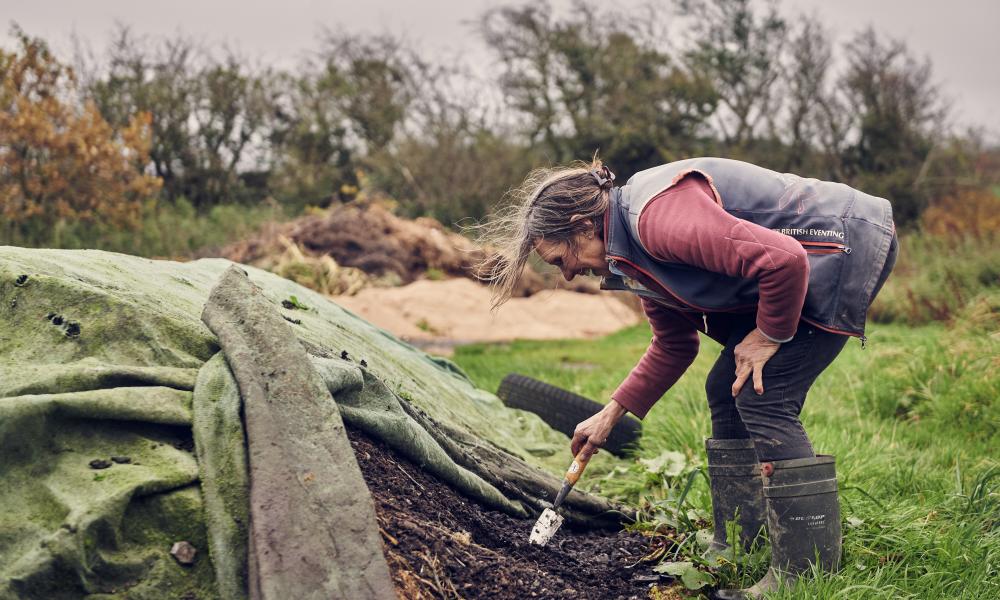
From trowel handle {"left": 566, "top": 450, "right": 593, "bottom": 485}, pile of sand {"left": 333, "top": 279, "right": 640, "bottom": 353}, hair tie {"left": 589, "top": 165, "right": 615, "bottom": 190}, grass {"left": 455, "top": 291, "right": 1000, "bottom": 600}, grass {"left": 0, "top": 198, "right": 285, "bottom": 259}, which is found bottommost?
pile of sand {"left": 333, "top": 279, "right": 640, "bottom": 353}

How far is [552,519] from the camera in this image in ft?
10.1

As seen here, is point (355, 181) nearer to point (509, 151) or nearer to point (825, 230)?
point (509, 151)

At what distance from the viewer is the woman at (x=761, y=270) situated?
97.8 inches

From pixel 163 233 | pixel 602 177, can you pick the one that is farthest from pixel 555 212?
pixel 163 233

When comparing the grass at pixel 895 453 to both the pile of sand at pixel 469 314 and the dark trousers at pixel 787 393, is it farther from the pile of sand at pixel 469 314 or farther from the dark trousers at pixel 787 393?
the pile of sand at pixel 469 314

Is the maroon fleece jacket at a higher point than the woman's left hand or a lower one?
higher

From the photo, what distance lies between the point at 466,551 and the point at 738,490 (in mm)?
1014

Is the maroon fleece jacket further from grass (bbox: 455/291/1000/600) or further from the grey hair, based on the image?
grass (bbox: 455/291/1000/600)

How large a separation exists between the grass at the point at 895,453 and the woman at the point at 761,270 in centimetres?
27

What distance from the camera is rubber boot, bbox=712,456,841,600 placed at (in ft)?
8.49

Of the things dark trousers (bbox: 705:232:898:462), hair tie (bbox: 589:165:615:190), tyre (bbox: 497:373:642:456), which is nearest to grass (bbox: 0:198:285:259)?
tyre (bbox: 497:373:642:456)

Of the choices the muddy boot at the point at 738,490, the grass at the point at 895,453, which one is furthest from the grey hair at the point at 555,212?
the grass at the point at 895,453

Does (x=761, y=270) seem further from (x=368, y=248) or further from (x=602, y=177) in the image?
(x=368, y=248)

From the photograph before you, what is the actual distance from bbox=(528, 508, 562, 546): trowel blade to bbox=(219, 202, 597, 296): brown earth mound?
32.6ft
